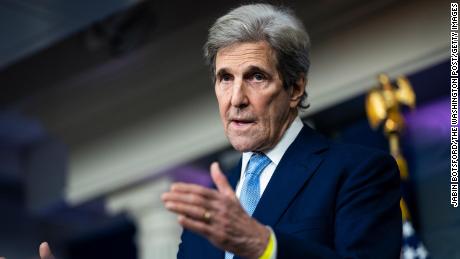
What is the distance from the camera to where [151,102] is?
6566 mm

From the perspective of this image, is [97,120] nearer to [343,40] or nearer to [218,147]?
[218,147]

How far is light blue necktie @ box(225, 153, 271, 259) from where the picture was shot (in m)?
1.93

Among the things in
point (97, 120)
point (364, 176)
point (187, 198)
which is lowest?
point (97, 120)

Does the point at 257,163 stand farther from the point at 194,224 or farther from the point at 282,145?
the point at 194,224

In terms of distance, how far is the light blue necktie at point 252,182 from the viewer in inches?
75.9

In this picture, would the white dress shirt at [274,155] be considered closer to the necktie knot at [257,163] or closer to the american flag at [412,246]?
the necktie knot at [257,163]

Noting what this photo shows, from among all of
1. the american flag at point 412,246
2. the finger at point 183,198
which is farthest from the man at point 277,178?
the american flag at point 412,246

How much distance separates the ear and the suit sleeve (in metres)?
0.30

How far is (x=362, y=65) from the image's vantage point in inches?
207

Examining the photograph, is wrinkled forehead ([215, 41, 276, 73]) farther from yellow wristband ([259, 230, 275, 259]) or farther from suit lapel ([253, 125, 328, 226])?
yellow wristband ([259, 230, 275, 259])

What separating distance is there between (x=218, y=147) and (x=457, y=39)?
2.11 meters

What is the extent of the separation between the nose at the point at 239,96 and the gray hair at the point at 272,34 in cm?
11

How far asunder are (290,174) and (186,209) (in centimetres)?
48

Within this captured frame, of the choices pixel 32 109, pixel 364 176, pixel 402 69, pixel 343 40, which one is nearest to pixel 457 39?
pixel 402 69
